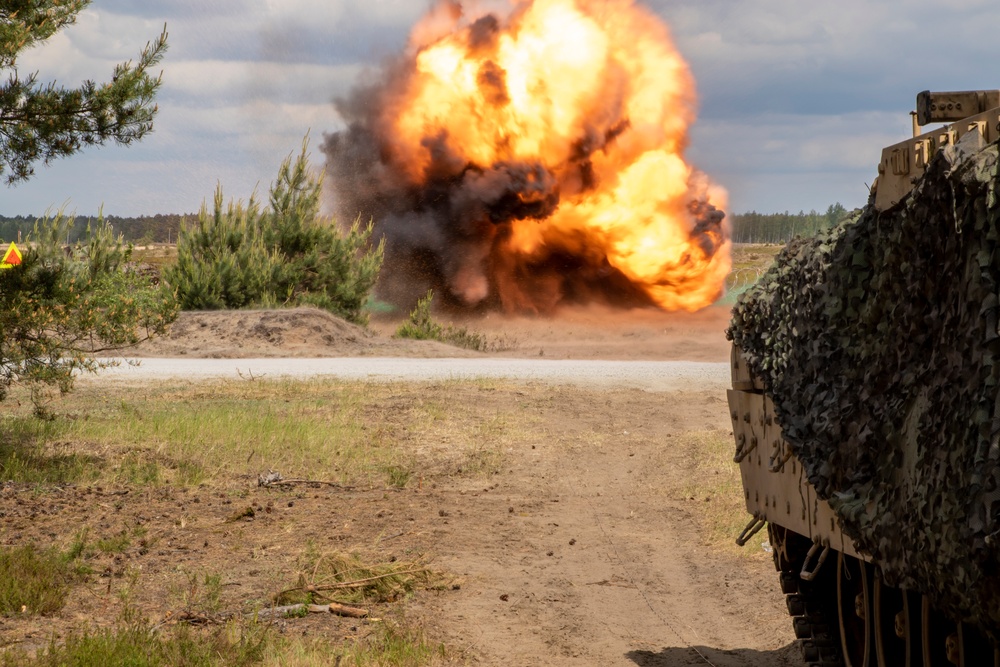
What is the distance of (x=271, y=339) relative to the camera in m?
28.7

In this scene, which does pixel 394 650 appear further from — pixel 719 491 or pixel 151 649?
pixel 719 491

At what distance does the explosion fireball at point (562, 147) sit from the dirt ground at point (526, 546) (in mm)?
13422

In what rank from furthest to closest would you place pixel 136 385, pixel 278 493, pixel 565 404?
pixel 136 385 → pixel 565 404 → pixel 278 493

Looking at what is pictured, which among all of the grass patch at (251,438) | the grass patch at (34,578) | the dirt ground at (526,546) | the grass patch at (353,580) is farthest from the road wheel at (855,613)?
the grass patch at (251,438)

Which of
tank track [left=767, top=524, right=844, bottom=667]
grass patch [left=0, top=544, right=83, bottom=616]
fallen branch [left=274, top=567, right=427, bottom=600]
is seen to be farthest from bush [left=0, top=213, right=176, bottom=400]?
tank track [left=767, top=524, right=844, bottom=667]

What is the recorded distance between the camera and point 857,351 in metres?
4.75

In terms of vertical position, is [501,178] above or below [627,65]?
below

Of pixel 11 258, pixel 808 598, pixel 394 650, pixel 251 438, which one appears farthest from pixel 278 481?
pixel 808 598

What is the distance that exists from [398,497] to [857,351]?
7910 mm

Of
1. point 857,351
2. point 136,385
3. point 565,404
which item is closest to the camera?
point 857,351

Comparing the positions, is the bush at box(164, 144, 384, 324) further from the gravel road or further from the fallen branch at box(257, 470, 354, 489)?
the fallen branch at box(257, 470, 354, 489)

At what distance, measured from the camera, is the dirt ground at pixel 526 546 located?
293 inches

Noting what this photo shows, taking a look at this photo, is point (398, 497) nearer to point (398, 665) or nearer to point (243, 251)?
point (398, 665)

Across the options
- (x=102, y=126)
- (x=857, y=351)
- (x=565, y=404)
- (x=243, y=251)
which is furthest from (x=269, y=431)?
(x=243, y=251)
